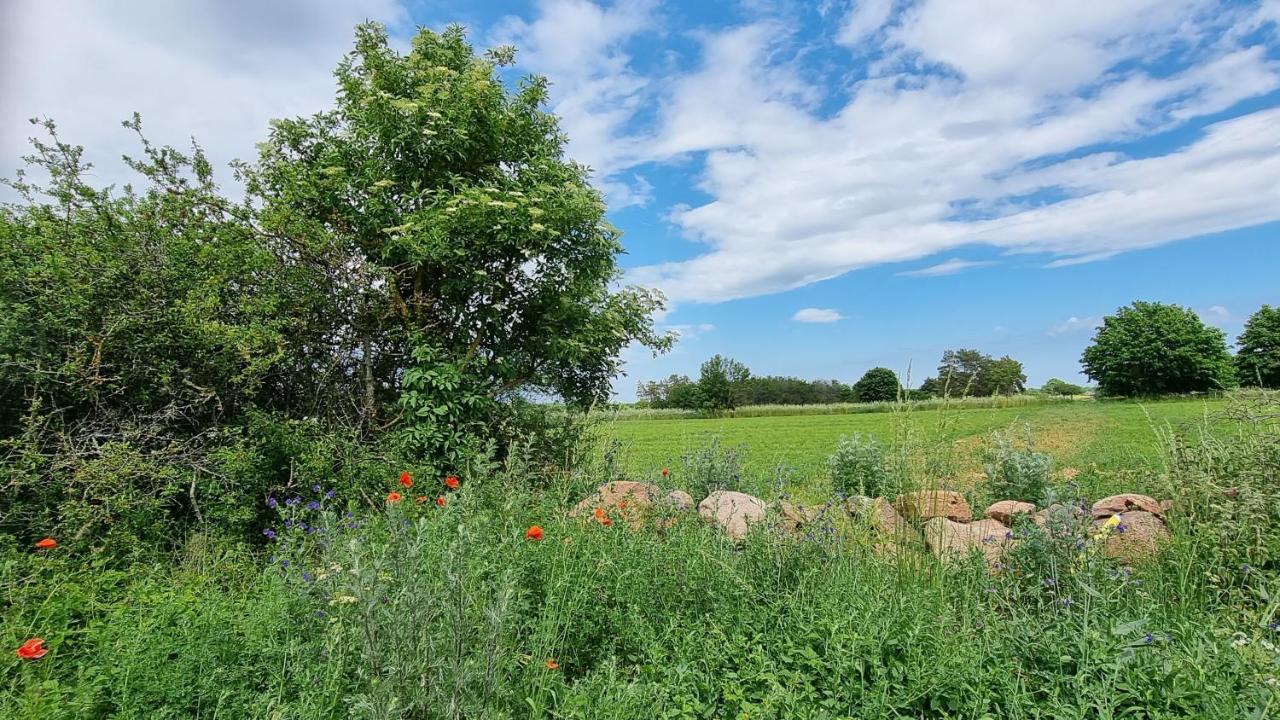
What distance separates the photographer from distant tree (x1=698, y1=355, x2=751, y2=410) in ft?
188

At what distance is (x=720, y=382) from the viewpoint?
195 ft

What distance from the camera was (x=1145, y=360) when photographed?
47.9 metres

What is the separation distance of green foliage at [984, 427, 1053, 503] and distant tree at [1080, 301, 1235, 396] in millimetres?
51489

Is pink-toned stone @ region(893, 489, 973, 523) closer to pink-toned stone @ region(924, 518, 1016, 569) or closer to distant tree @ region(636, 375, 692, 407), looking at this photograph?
pink-toned stone @ region(924, 518, 1016, 569)

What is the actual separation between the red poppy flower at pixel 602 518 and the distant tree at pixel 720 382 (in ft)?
167

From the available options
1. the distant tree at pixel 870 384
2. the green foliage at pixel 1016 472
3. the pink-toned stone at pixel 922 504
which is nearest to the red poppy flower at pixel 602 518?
the pink-toned stone at pixel 922 504

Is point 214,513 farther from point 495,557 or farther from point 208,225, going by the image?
point 495,557

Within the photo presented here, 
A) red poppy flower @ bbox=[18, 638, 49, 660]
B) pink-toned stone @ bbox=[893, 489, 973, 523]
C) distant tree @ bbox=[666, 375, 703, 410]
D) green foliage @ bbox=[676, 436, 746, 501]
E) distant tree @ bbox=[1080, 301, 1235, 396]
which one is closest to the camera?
red poppy flower @ bbox=[18, 638, 49, 660]

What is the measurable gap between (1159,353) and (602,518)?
59.3 m

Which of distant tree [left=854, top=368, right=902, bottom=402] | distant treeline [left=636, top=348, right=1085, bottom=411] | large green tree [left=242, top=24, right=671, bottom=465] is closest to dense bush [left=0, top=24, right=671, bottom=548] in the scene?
large green tree [left=242, top=24, right=671, bottom=465]

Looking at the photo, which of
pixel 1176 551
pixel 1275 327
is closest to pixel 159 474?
pixel 1176 551

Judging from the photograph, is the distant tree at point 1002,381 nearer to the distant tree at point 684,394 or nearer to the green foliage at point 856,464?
the green foliage at point 856,464

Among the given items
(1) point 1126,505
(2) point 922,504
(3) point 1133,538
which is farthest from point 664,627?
(1) point 1126,505

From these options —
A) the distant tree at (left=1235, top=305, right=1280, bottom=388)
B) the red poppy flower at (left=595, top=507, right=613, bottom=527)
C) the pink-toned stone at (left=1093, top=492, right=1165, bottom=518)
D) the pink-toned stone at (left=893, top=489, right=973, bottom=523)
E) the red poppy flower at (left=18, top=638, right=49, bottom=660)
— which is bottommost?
the red poppy flower at (left=18, top=638, right=49, bottom=660)
